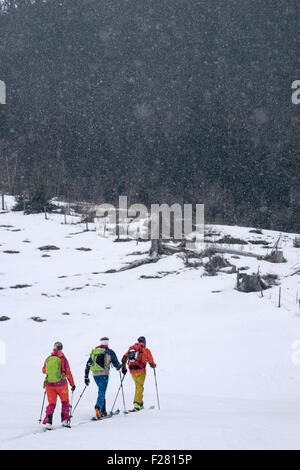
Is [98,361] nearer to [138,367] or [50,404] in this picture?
[138,367]

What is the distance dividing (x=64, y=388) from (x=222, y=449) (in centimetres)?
327

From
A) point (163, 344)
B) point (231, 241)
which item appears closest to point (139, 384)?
point (163, 344)

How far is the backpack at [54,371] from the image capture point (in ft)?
26.7

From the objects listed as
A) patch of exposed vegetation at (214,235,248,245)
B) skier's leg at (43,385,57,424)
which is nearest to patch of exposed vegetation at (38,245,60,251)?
patch of exposed vegetation at (214,235,248,245)

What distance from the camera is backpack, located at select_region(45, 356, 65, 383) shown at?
26.7ft

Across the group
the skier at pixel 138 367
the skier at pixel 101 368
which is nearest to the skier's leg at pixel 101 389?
the skier at pixel 101 368

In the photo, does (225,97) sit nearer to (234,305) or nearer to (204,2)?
(204,2)

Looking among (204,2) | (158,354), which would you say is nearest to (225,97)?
(204,2)

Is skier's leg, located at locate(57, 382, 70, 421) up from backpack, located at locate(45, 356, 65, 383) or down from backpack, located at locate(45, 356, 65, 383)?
down

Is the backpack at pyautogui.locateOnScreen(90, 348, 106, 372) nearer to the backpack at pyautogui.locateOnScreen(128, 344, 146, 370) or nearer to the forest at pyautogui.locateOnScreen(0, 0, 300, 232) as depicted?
the backpack at pyautogui.locateOnScreen(128, 344, 146, 370)

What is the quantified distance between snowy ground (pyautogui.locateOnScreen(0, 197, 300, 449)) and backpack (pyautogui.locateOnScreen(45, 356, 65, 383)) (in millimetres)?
765

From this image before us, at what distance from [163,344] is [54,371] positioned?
241 inches

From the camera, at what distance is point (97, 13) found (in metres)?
80.9

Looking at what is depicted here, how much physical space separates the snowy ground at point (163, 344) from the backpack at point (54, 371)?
77 centimetres
